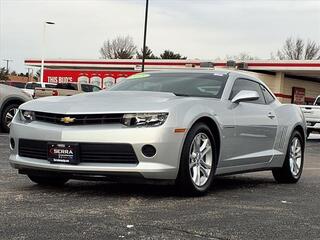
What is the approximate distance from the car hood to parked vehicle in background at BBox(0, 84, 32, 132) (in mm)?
7238

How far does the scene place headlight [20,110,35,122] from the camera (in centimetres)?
601

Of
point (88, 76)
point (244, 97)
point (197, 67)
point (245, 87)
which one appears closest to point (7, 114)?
point (245, 87)

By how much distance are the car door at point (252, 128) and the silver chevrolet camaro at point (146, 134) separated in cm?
2

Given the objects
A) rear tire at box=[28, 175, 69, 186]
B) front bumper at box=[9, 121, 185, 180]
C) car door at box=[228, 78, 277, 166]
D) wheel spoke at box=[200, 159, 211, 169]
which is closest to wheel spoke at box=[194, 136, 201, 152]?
wheel spoke at box=[200, 159, 211, 169]

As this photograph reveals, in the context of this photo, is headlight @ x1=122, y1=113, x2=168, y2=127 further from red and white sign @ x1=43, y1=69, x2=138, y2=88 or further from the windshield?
red and white sign @ x1=43, y1=69, x2=138, y2=88

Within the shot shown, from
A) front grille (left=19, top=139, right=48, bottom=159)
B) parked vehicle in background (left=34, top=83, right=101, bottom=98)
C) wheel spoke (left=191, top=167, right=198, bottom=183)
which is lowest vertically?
parked vehicle in background (left=34, top=83, right=101, bottom=98)

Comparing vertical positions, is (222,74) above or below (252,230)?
above

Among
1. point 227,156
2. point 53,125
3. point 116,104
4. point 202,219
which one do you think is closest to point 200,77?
point 227,156

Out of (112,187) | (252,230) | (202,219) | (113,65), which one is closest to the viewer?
(252,230)

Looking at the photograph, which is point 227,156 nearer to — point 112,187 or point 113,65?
point 112,187

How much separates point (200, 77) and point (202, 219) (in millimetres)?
2570

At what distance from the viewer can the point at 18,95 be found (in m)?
13.3

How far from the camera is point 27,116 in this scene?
6062mm

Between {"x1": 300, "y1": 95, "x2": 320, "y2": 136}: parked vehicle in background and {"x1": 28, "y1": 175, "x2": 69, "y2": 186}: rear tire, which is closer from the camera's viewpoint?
{"x1": 28, "y1": 175, "x2": 69, "y2": 186}: rear tire
